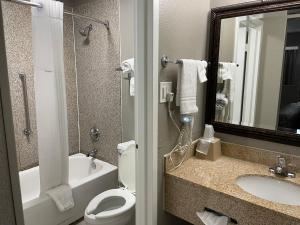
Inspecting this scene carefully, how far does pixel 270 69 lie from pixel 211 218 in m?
1.01

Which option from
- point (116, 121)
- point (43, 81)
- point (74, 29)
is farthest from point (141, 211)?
point (74, 29)

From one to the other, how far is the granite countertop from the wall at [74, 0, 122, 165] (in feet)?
3.47

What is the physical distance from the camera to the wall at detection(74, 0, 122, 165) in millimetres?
2266

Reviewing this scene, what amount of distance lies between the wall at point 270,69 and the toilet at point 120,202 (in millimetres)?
1120

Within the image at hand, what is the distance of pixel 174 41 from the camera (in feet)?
4.54

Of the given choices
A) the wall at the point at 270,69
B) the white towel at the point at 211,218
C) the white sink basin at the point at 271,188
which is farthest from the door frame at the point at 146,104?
the wall at the point at 270,69

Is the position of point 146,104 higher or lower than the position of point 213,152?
higher

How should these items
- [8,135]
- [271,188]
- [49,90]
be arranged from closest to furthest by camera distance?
1. [8,135]
2. [271,188]
3. [49,90]

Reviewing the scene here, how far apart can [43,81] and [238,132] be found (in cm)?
157

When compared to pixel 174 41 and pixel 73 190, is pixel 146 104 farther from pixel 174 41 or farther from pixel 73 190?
pixel 73 190

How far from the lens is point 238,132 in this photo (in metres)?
1.66

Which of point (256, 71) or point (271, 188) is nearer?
point (271, 188)

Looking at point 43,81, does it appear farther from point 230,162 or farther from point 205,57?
point 230,162

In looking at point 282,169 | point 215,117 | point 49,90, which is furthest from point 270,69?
point 49,90
